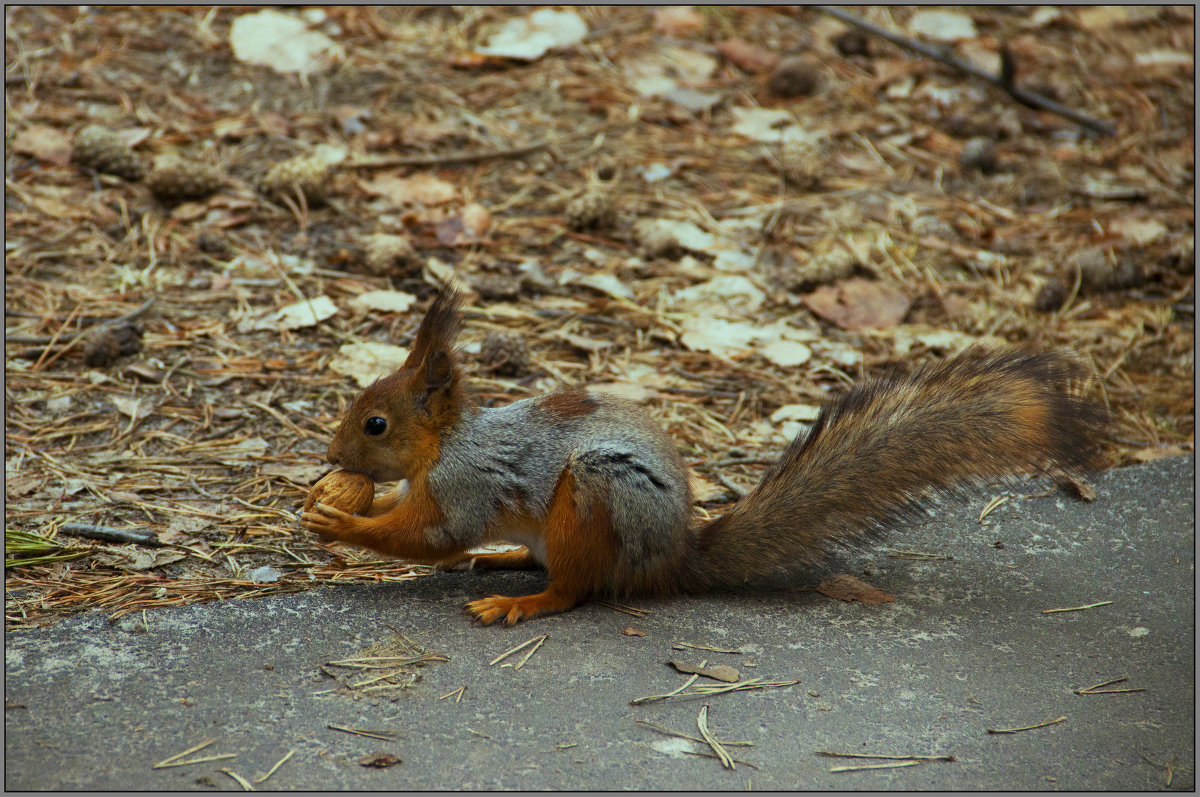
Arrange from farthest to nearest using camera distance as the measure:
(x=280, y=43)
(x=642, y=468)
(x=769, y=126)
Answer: (x=769, y=126)
(x=280, y=43)
(x=642, y=468)

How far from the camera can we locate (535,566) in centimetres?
241

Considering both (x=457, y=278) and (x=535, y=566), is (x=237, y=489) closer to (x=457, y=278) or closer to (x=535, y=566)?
(x=535, y=566)

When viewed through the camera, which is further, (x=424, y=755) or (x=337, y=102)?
(x=337, y=102)

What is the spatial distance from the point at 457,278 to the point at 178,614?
5.76ft

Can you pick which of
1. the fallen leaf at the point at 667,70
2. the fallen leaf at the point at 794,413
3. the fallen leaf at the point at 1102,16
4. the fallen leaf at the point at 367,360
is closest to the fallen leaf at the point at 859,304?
the fallen leaf at the point at 794,413

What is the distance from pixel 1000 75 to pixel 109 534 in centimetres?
449

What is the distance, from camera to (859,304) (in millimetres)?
3686

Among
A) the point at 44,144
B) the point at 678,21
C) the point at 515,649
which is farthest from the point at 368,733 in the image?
the point at 678,21

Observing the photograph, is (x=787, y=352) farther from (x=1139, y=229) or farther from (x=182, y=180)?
(x=182, y=180)

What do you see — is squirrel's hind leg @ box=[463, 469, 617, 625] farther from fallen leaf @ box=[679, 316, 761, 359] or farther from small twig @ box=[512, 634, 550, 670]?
fallen leaf @ box=[679, 316, 761, 359]

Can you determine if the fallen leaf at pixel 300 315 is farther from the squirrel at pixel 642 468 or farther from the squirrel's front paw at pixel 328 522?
the squirrel's front paw at pixel 328 522

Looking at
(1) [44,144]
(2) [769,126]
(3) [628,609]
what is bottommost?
(3) [628,609]

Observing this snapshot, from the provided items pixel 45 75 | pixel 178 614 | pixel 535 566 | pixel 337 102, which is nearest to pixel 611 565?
pixel 535 566

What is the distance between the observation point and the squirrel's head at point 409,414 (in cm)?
218
